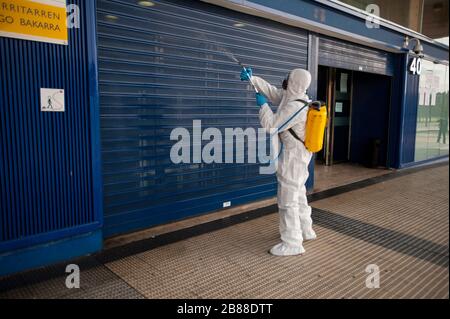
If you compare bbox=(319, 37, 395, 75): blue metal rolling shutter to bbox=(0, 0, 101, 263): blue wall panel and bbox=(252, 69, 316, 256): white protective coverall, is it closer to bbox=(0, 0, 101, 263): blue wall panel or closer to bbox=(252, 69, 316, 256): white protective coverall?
bbox=(252, 69, 316, 256): white protective coverall

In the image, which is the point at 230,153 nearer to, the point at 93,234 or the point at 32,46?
the point at 93,234

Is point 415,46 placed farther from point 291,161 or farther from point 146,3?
point 146,3

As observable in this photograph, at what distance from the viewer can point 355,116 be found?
30.0 ft

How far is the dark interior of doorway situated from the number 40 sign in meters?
0.52

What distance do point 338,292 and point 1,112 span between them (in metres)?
3.08

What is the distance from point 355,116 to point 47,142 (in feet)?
25.2

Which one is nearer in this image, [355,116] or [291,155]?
[291,155]

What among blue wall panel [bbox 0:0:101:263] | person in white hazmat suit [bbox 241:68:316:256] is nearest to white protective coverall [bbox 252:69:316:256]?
person in white hazmat suit [bbox 241:68:316:256]

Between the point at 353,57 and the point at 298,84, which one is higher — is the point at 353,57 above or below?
above

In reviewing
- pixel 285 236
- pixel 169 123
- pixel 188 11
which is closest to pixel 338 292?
pixel 285 236

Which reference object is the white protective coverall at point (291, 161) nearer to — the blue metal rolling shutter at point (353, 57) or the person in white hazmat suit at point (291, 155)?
the person in white hazmat suit at point (291, 155)

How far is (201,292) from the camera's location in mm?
2979

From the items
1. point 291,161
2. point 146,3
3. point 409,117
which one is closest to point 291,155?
point 291,161

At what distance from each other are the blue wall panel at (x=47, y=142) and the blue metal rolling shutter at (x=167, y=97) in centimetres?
33
